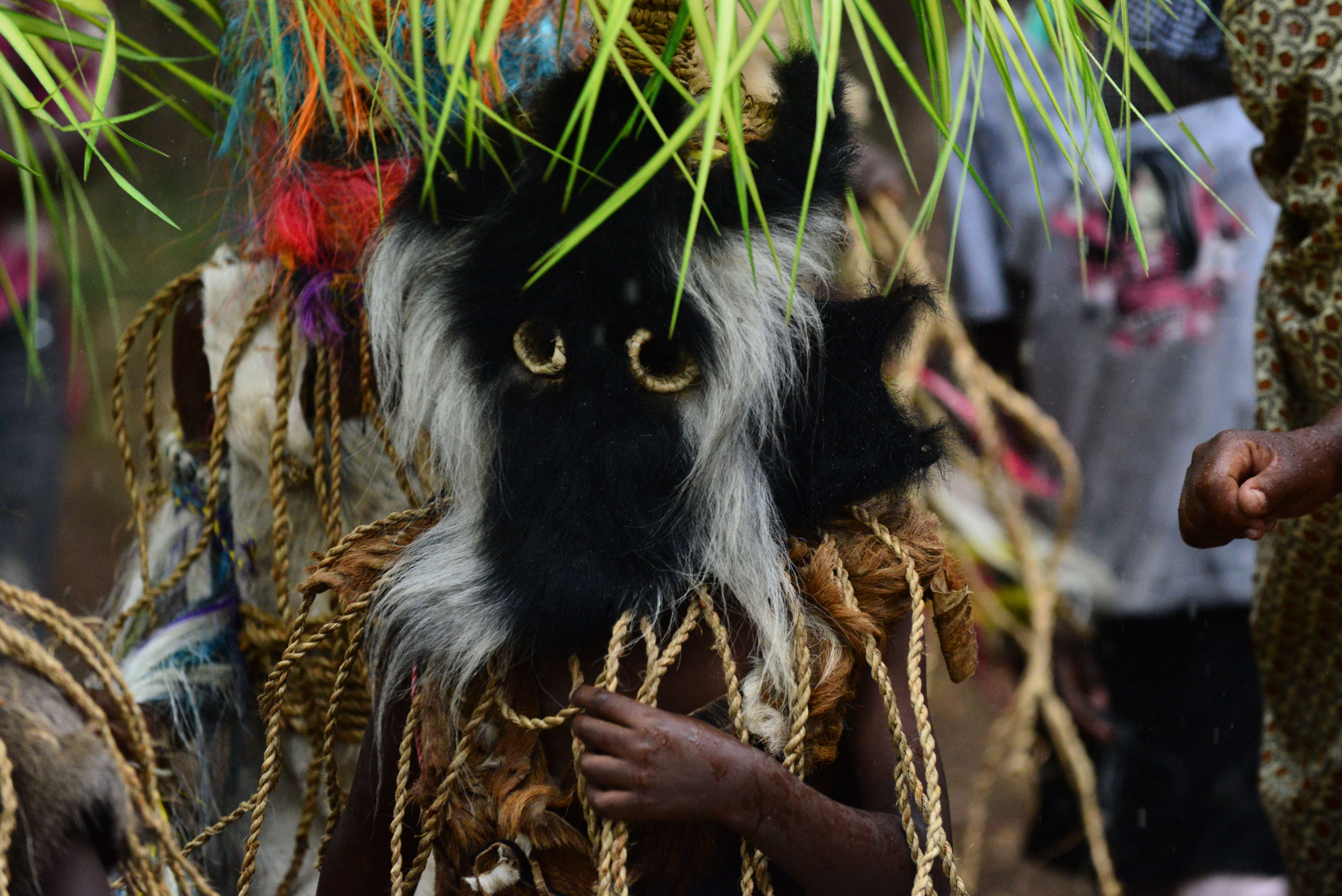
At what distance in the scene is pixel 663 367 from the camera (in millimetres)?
946

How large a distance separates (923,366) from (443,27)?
164 centimetres

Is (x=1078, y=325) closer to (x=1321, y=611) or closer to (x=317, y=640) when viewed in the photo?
(x=1321, y=611)

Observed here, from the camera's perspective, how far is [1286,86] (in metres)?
1.24

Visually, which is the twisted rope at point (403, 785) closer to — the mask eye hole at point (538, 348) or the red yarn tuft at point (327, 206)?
the mask eye hole at point (538, 348)

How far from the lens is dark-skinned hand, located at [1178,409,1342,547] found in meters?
0.92

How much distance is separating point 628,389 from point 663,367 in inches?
1.5

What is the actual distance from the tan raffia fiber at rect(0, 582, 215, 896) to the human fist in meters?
0.83

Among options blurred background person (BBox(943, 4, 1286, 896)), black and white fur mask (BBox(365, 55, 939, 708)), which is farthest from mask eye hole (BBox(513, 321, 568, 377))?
blurred background person (BBox(943, 4, 1286, 896))

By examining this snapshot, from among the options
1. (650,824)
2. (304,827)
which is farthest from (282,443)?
(650,824)

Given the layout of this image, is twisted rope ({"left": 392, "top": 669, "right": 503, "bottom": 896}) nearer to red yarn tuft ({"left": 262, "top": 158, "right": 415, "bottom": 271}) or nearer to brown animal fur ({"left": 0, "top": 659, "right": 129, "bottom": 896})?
brown animal fur ({"left": 0, "top": 659, "right": 129, "bottom": 896})

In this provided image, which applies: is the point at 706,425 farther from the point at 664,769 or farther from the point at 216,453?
the point at 216,453

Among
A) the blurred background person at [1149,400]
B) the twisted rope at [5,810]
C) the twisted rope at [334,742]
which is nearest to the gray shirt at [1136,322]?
the blurred background person at [1149,400]

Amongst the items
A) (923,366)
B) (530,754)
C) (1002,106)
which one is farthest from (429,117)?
(1002,106)

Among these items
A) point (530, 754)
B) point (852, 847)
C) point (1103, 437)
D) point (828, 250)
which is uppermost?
point (828, 250)
